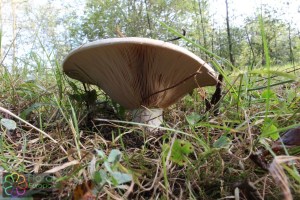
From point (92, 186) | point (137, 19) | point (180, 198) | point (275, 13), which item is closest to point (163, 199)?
point (180, 198)

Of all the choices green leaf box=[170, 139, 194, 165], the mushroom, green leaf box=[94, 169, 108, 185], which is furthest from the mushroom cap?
green leaf box=[94, 169, 108, 185]

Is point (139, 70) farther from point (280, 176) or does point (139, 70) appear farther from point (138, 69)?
point (280, 176)

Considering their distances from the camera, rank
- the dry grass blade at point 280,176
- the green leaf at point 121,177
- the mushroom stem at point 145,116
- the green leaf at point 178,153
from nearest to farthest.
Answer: the dry grass blade at point 280,176, the green leaf at point 121,177, the green leaf at point 178,153, the mushroom stem at point 145,116

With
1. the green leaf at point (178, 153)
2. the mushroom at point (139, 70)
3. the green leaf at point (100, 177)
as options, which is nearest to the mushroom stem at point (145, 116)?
the mushroom at point (139, 70)

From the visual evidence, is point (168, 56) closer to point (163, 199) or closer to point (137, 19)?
point (163, 199)

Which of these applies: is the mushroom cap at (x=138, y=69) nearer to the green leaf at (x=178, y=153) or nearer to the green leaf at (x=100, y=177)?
the green leaf at (x=178, y=153)

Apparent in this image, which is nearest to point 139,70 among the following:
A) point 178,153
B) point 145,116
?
point 145,116

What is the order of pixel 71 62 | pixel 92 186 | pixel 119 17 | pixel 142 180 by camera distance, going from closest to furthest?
1. pixel 92 186
2. pixel 142 180
3. pixel 71 62
4. pixel 119 17

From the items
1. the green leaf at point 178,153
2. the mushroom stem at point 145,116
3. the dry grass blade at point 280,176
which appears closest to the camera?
the dry grass blade at point 280,176

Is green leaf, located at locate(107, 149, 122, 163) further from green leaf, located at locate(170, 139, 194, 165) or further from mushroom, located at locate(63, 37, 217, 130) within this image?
mushroom, located at locate(63, 37, 217, 130)
